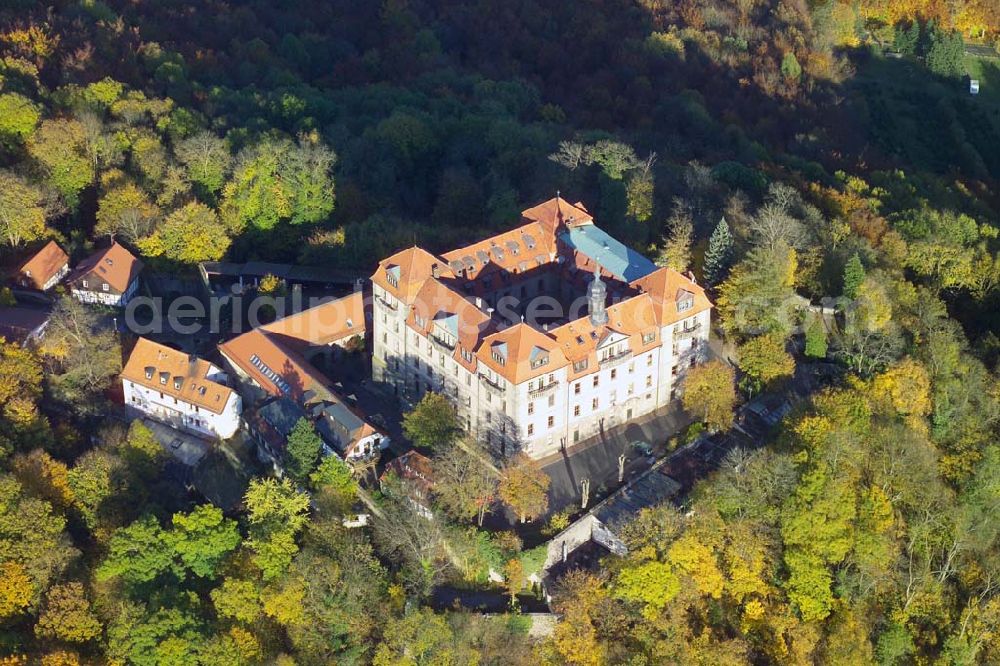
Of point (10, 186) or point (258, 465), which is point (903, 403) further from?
point (10, 186)

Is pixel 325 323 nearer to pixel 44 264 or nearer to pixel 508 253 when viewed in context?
pixel 508 253

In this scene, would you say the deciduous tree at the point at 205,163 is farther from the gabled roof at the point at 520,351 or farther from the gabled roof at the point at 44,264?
the gabled roof at the point at 520,351

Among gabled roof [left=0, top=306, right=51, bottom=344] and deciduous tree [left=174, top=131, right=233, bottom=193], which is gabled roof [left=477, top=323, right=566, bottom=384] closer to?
gabled roof [left=0, top=306, right=51, bottom=344]

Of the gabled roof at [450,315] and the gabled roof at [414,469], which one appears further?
the gabled roof at [450,315]

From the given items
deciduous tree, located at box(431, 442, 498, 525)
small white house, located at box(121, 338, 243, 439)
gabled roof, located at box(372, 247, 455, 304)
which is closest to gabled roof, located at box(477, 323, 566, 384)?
deciduous tree, located at box(431, 442, 498, 525)

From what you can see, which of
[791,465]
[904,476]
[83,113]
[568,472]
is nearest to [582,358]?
[568,472]

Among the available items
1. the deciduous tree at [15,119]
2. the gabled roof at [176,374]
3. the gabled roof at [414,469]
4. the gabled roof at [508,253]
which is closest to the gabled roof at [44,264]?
the gabled roof at [176,374]
